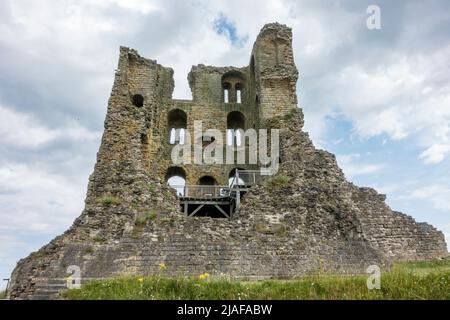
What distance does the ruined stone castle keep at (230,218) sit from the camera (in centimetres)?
1038

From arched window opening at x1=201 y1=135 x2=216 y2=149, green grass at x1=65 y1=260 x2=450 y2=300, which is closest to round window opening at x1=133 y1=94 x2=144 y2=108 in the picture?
arched window opening at x1=201 y1=135 x2=216 y2=149

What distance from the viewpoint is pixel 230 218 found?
1243 centimetres

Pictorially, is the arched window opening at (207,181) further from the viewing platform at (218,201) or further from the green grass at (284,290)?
the green grass at (284,290)

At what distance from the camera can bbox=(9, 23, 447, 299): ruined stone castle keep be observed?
34.0 ft

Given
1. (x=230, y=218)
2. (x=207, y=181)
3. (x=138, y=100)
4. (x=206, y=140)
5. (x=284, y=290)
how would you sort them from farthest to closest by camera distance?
(x=206, y=140), (x=207, y=181), (x=138, y=100), (x=230, y=218), (x=284, y=290)

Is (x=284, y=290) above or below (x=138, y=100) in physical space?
below

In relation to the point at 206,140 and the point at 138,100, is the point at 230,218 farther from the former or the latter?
the point at 206,140

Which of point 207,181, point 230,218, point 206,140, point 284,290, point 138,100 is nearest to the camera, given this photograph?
point 284,290

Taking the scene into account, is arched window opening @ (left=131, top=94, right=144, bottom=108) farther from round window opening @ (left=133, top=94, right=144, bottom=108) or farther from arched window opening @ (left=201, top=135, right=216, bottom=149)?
arched window opening @ (left=201, top=135, right=216, bottom=149)

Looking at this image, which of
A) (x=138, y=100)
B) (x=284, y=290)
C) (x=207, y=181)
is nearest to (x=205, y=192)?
(x=207, y=181)

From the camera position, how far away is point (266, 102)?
1877cm
